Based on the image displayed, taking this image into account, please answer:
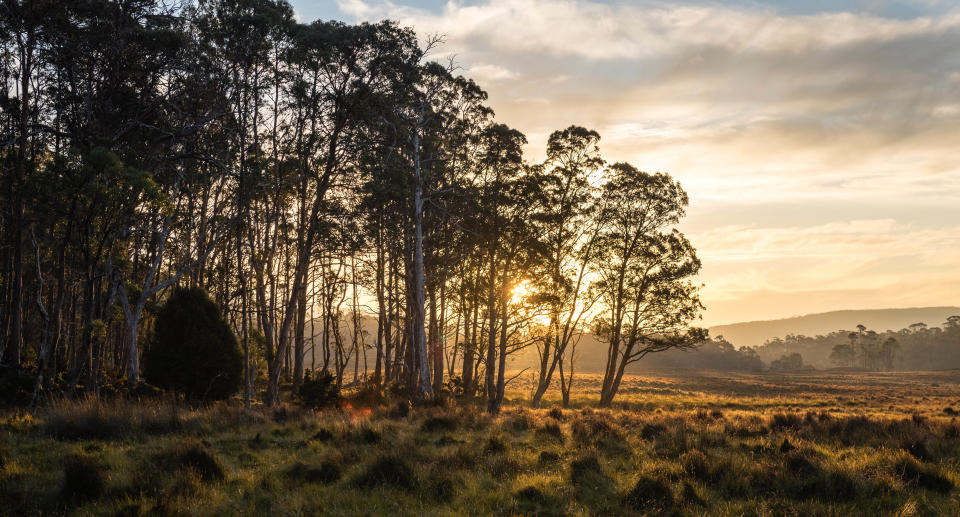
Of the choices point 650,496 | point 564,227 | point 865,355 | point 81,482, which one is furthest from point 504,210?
point 865,355

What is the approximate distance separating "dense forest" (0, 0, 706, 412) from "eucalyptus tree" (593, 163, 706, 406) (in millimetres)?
109

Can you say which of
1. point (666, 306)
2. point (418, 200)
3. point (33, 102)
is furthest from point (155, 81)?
point (666, 306)

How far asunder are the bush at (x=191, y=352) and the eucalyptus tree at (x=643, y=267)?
19567 mm

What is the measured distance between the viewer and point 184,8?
19.6 meters

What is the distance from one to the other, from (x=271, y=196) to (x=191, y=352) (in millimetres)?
9245

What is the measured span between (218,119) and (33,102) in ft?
19.7

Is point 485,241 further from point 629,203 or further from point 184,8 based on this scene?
point 184,8

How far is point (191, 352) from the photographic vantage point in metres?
16.5

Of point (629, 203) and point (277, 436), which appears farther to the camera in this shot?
point (629, 203)

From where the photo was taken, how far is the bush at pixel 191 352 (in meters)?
16.4

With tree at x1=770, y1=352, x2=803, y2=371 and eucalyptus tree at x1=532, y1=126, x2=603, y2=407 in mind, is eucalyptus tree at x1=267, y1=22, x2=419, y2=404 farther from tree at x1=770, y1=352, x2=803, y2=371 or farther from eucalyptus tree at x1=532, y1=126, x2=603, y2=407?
tree at x1=770, y1=352, x2=803, y2=371

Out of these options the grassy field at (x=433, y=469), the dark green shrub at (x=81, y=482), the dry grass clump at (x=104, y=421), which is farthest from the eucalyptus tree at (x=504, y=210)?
the dark green shrub at (x=81, y=482)

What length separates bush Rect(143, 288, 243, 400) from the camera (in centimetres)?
1642

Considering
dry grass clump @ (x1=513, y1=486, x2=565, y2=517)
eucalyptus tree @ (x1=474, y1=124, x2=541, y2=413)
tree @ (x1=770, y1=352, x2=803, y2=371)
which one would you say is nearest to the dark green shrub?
dry grass clump @ (x1=513, y1=486, x2=565, y2=517)
